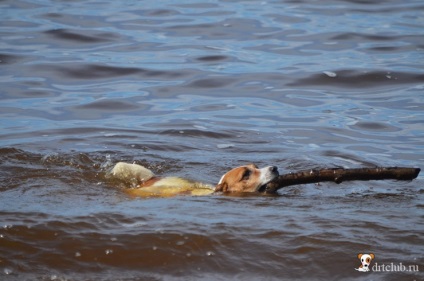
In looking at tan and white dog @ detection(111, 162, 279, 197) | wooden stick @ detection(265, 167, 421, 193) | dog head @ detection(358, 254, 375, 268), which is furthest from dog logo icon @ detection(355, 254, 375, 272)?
tan and white dog @ detection(111, 162, 279, 197)

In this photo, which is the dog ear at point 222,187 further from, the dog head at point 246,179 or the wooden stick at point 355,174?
the wooden stick at point 355,174

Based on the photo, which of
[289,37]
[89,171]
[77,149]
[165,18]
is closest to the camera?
[89,171]

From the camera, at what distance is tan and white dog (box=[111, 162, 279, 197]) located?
7.54 meters

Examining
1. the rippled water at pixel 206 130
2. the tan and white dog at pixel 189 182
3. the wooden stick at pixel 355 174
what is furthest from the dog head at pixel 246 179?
the wooden stick at pixel 355 174

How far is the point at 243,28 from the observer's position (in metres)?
16.3

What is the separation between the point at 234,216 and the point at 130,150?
3.33m

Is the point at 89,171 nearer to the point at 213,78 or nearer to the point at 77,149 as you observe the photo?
the point at 77,149

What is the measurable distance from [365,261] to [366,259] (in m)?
0.03

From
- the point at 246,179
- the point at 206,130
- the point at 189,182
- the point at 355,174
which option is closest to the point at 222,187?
the point at 246,179

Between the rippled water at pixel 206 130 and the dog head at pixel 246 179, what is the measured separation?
0.20m

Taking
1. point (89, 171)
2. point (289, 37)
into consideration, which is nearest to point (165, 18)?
point (289, 37)

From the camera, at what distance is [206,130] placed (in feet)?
34.4

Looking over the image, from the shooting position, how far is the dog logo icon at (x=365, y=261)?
18.0ft

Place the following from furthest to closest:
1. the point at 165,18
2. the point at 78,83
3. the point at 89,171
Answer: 1. the point at 165,18
2. the point at 78,83
3. the point at 89,171
